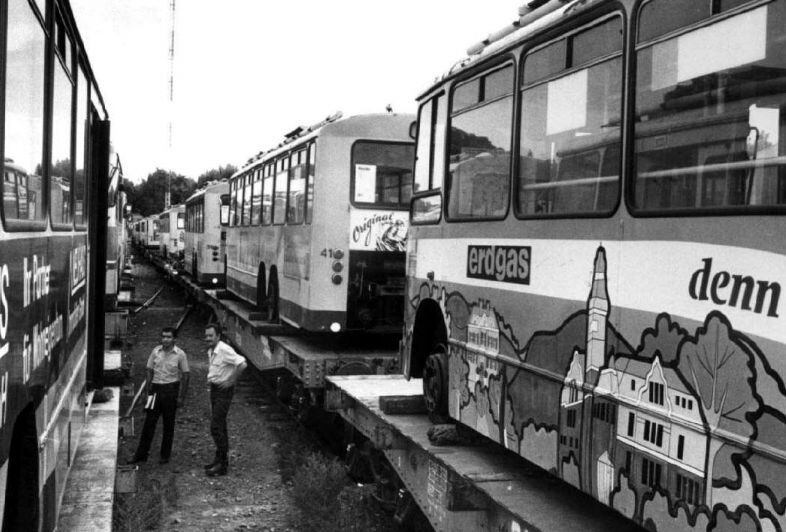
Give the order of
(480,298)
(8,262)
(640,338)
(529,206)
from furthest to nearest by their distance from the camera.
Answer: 1. (480,298)
2. (529,206)
3. (640,338)
4. (8,262)

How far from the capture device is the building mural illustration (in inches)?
125

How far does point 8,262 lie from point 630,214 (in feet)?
8.39

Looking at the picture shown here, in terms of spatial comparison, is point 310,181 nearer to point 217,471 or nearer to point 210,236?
point 217,471

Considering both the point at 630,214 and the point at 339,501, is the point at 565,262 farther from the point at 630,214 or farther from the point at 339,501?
the point at 339,501

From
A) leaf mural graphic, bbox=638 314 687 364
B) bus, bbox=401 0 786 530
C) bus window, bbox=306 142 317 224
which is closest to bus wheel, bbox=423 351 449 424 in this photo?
bus, bbox=401 0 786 530

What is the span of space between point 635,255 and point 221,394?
274 inches

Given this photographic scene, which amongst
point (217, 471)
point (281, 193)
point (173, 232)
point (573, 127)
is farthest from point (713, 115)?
point (173, 232)

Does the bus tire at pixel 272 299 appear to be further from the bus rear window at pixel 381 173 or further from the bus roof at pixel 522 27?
the bus roof at pixel 522 27

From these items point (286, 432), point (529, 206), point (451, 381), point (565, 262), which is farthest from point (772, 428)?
point (286, 432)

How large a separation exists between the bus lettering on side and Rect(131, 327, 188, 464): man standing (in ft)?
17.8

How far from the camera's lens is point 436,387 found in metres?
6.66

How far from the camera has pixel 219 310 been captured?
750 inches

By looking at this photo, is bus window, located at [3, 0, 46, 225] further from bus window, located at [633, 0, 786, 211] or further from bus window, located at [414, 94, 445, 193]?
bus window, located at [414, 94, 445, 193]

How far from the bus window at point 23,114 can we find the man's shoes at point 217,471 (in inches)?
243
